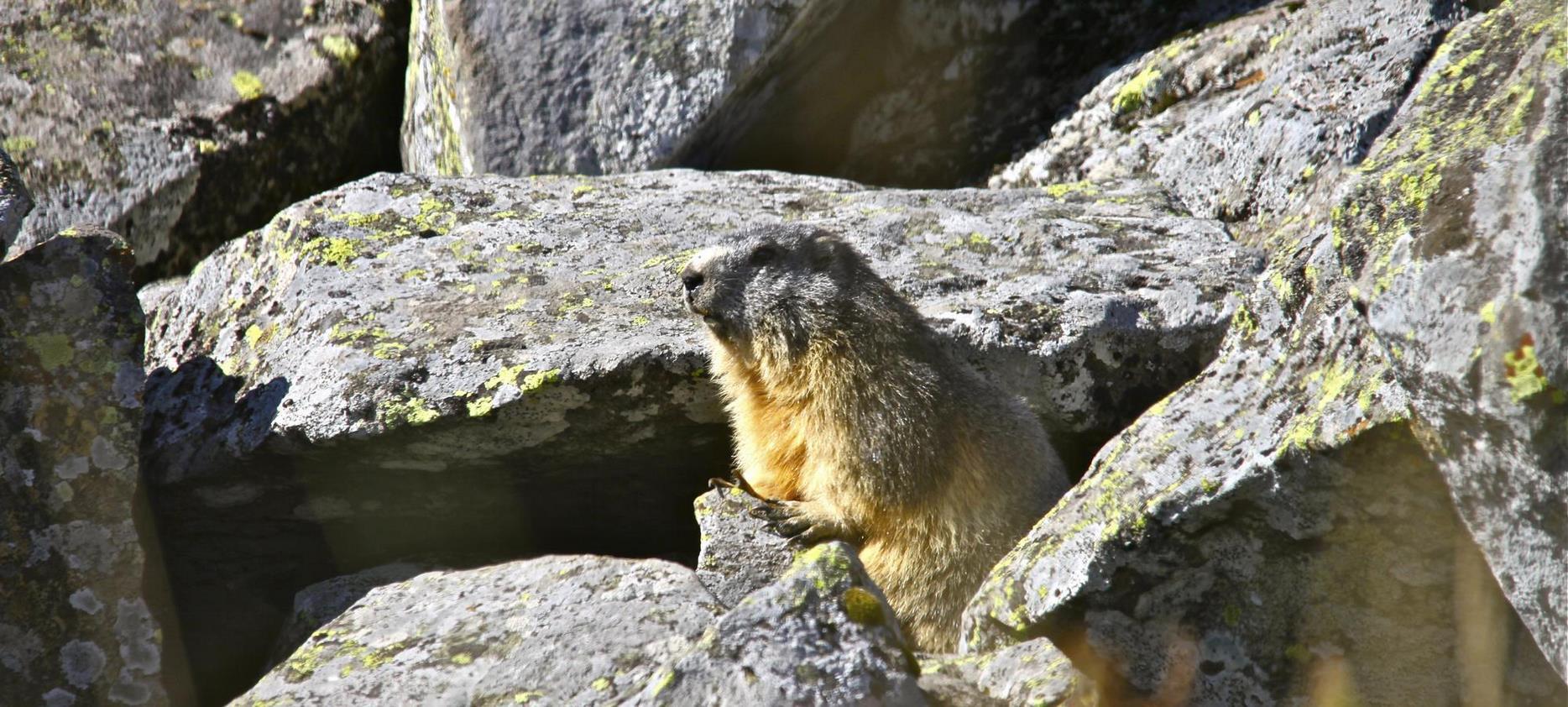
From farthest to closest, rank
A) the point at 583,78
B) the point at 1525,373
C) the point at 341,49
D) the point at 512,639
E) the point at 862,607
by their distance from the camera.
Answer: the point at 341,49 < the point at 583,78 < the point at 512,639 < the point at 862,607 < the point at 1525,373

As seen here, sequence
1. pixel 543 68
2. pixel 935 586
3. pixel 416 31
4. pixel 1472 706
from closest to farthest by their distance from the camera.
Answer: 1. pixel 1472 706
2. pixel 935 586
3. pixel 543 68
4. pixel 416 31

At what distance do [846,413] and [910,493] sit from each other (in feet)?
1.85

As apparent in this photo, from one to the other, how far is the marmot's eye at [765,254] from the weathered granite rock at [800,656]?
3.02 m

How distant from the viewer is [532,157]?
29.0 ft

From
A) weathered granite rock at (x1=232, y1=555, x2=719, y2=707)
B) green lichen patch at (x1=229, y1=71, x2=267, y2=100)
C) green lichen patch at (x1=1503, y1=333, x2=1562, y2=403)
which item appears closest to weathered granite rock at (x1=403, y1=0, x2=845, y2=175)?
green lichen patch at (x1=229, y1=71, x2=267, y2=100)

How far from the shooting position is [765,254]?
271 inches

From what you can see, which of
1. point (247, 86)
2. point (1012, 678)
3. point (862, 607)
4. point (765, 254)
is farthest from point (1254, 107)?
point (247, 86)

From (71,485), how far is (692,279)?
10.4 feet

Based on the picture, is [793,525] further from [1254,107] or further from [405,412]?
[1254,107]

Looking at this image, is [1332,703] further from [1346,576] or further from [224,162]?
[224,162]

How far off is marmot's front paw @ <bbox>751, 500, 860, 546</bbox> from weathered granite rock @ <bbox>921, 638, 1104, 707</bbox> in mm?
1945

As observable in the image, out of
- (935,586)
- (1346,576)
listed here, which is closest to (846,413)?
(935,586)

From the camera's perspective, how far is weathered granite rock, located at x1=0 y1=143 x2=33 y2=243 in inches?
228

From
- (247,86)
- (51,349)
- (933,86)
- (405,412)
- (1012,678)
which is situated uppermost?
(247,86)
